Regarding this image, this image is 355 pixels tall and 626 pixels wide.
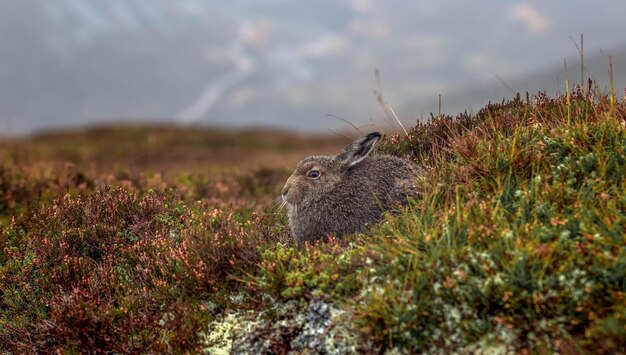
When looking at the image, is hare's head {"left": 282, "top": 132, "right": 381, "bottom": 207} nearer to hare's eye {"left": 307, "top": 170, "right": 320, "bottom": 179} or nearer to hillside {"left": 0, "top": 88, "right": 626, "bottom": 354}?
hare's eye {"left": 307, "top": 170, "right": 320, "bottom": 179}

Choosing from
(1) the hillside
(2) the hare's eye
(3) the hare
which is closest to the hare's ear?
(3) the hare

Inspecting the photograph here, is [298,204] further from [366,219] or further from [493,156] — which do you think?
[493,156]

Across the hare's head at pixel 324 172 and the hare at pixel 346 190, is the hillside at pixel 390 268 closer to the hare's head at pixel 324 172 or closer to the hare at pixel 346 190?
the hare at pixel 346 190

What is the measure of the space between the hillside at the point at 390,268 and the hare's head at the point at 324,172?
0.63m

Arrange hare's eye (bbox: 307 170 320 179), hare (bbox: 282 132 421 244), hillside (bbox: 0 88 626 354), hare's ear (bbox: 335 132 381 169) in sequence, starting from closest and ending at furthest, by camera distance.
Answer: hillside (bbox: 0 88 626 354) → hare (bbox: 282 132 421 244) → hare's ear (bbox: 335 132 381 169) → hare's eye (bbox: 307 170 320 179)

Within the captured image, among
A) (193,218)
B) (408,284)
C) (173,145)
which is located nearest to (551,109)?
(408,284)

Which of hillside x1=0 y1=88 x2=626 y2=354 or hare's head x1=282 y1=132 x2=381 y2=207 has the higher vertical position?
hare's head x1=282 y1=132 x2=381 y2=207

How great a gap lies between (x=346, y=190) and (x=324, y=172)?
51cm

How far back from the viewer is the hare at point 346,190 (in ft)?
24.7

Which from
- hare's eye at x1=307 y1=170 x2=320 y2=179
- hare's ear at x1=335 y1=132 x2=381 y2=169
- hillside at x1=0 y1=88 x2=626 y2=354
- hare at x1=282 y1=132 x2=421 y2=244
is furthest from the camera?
hare's eye at x1=307 y1=170 x2=320 y2=179

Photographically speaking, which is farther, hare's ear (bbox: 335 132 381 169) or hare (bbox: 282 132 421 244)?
hare's ear (bbox: 335 132 381 169)

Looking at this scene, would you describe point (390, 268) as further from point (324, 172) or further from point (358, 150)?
point (324, 172)

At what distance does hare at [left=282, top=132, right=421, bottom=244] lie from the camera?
24.7 feet

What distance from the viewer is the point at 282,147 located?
159ft
